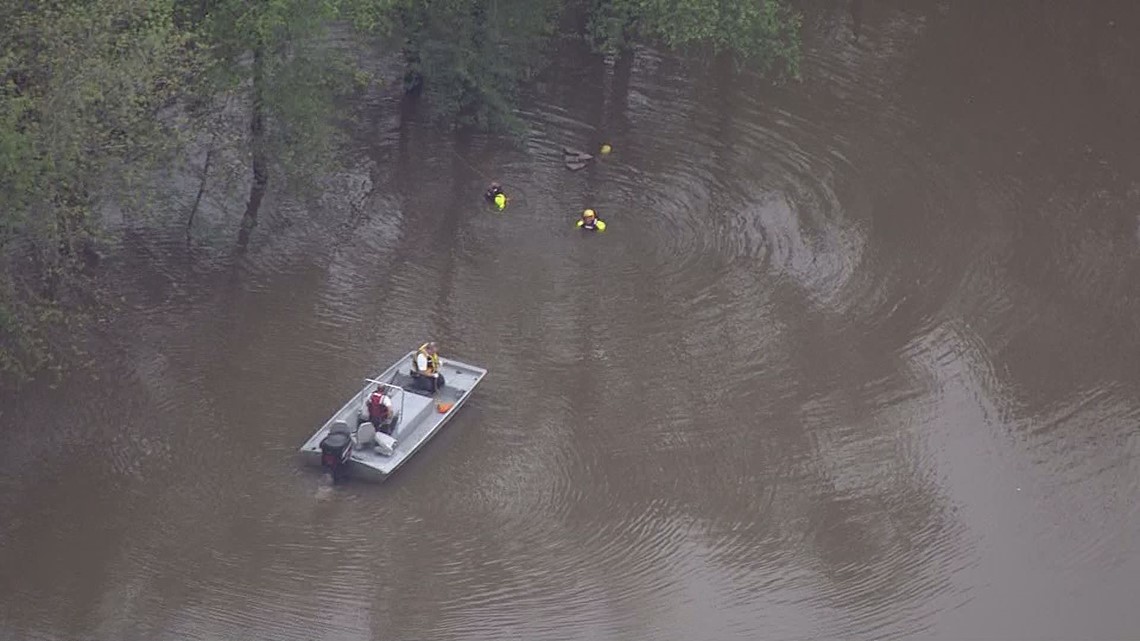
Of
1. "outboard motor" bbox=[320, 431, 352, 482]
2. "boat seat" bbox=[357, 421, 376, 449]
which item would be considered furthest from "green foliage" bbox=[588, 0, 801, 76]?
"outboard motor" bbox=[320, 431, 352, 482]

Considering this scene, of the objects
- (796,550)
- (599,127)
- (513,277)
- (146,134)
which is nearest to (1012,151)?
(599,127)

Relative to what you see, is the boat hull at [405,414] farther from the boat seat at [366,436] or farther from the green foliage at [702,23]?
the green foliage at [702,23]

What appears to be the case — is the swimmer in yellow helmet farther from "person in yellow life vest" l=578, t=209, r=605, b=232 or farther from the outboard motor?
the outboard motor

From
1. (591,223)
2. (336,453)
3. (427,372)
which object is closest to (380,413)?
(336,453)

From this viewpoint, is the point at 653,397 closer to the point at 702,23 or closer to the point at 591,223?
the point at 591,223

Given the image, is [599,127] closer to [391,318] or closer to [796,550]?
[391,318]
